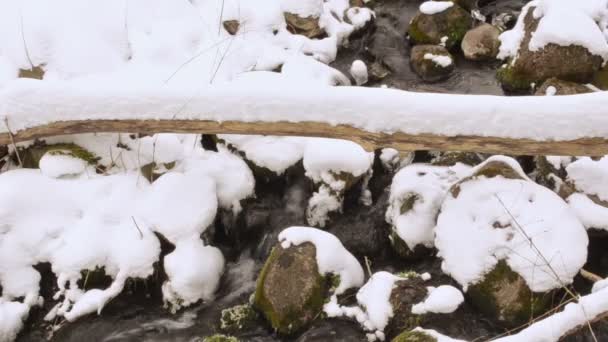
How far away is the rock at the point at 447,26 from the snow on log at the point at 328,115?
10.5ft

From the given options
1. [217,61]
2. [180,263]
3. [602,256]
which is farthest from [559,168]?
[217,61]

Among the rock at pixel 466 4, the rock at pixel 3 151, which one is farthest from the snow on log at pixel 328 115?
the rock at pixel 466 4

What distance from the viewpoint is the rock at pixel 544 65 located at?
4652 mm

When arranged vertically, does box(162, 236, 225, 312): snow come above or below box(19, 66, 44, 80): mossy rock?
below

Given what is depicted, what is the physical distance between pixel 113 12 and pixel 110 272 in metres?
3.24

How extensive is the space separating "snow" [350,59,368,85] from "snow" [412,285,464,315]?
9.49 feet

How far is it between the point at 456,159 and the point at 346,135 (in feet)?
4.84

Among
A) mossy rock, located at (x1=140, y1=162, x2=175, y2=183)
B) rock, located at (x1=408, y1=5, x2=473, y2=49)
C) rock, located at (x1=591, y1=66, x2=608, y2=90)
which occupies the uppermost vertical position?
rock, located at (x1=408, y1=5, x2=473, y2=49)

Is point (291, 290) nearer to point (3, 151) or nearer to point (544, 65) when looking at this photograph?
point (3, 151)

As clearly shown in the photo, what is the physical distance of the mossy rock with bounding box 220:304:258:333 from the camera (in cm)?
327

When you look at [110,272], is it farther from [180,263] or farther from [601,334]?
[601,334]

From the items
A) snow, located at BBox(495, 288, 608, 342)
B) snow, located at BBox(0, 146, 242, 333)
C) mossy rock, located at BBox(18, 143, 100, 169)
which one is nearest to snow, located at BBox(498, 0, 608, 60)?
snow, located at BBox(495, 288, 608, 342)

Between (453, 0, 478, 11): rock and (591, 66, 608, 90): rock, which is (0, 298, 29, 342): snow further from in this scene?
(453, 0, 478, 11): rock

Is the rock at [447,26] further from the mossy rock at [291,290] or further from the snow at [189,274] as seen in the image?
the snow at [189,274]
